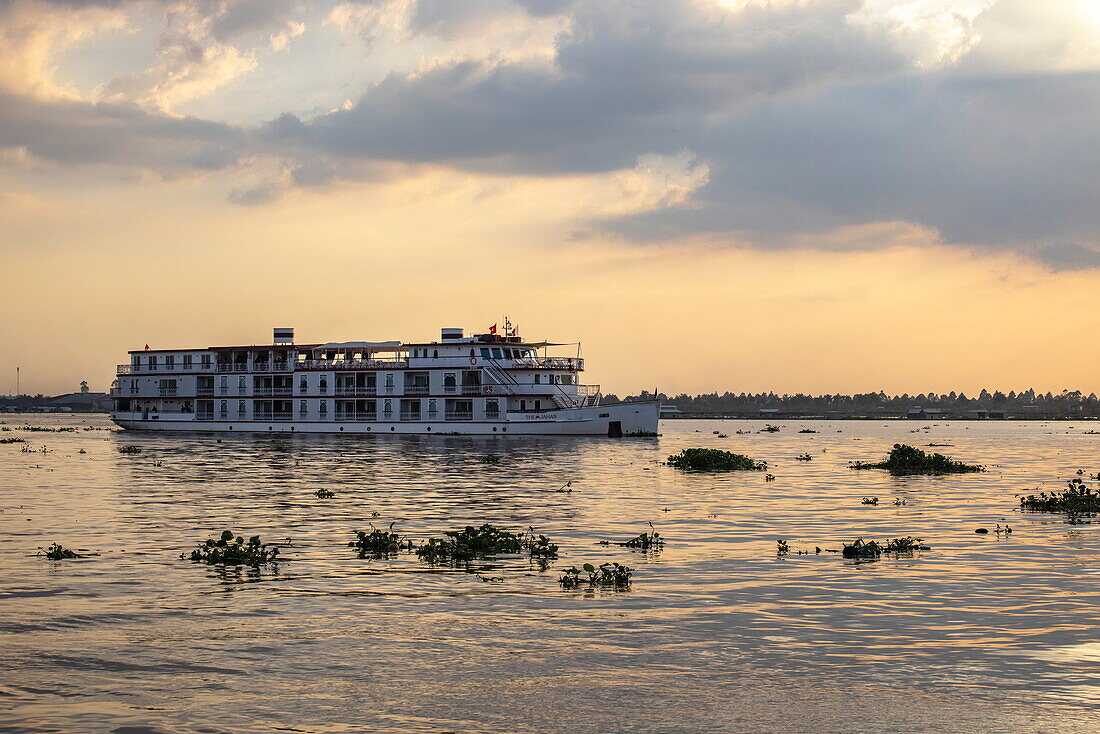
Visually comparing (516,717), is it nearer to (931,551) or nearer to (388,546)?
(388,546)

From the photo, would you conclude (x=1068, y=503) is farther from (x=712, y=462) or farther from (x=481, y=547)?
(x=712, y=462)

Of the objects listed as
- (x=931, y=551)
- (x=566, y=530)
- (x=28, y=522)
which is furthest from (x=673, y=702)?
(x=28, y=522)

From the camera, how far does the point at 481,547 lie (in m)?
23.6

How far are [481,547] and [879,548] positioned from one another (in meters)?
9.02

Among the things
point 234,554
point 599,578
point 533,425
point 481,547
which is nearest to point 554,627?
point 599,578

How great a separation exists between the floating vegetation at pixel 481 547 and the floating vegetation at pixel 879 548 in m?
6.64

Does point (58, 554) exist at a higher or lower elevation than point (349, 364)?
lower

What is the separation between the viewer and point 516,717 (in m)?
11.5

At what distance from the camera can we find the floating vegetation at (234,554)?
71.1 feet

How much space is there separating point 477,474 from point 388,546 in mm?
27165

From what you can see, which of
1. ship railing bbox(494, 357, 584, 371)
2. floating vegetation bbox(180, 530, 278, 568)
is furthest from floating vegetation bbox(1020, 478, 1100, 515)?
ship railing bbox(494, 357, 584, 371)

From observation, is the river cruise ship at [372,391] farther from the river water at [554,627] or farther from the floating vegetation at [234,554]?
the floating vegetation at [234,554]

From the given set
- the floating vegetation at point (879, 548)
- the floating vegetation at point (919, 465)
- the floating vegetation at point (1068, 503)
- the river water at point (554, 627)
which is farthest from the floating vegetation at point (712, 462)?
the floating vegetation at point (879, 548)

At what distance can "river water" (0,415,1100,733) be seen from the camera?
11.8 meters
